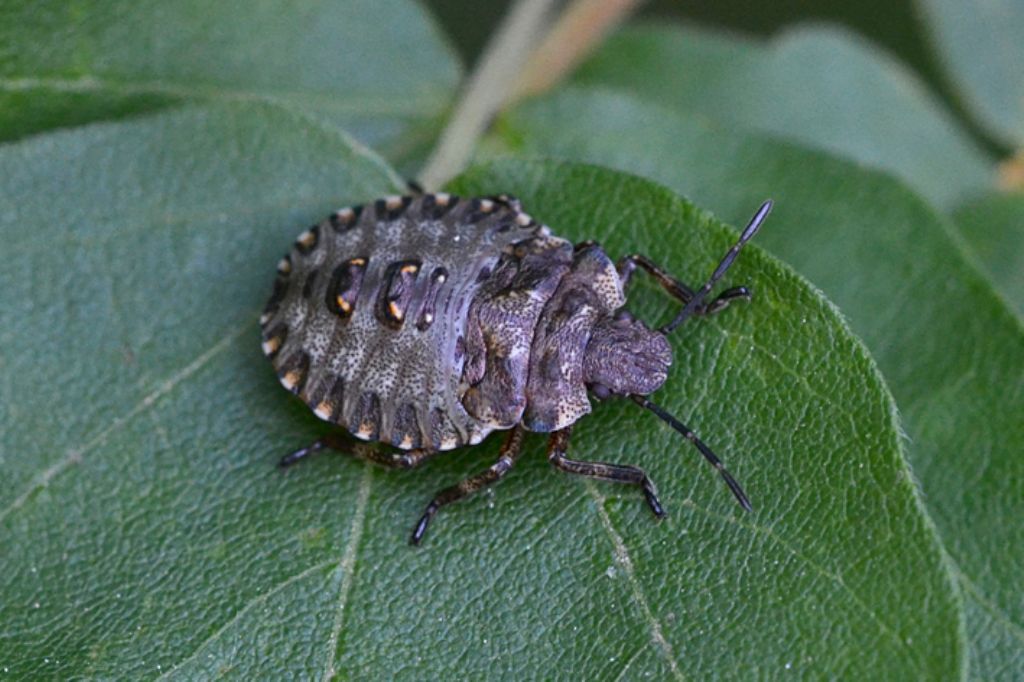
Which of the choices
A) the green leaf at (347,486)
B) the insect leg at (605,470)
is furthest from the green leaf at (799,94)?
the insect leg at (605,470)

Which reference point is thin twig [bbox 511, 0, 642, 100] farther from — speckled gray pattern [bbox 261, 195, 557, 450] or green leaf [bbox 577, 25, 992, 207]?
speckled gray pattern [bbox 261, 195, 557, 450]

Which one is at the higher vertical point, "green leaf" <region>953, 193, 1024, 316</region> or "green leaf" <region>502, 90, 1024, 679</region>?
"green leaf" <region>953, 193, 1024, 316</region>

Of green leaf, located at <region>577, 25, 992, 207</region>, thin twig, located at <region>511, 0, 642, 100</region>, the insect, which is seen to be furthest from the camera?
green leaf, located at <region>577, 25, 992, 207</region>

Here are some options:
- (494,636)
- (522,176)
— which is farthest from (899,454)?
(522,176)

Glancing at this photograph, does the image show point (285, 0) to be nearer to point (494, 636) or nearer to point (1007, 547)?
point (494, 636)

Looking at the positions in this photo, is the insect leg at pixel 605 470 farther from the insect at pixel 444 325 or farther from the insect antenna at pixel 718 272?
the insect antenna at pixel 718 272

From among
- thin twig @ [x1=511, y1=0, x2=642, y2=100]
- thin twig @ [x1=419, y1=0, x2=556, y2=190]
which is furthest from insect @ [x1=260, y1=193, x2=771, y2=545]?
thin twig @ [x1=511, y1=0, x2=642, y2=100]

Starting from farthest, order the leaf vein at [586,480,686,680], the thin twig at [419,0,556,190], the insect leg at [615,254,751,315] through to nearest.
→ the thin twig at [419,0,556,190] → the insect leg at [615,254,751,315] → the leaf vein at [586,480,686,680]
